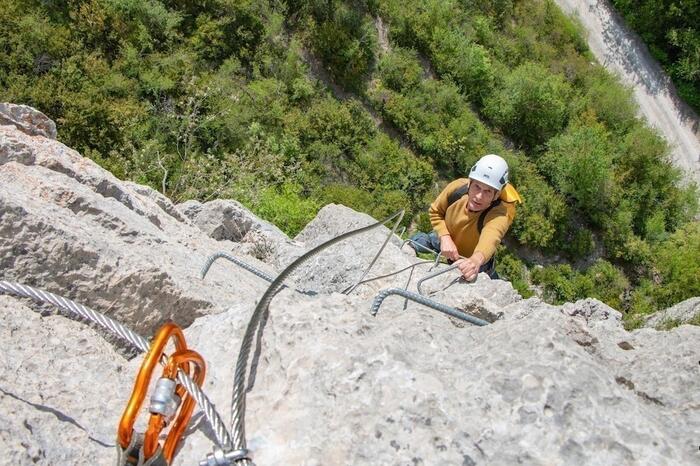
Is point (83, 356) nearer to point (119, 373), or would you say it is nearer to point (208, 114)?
point (119, 373)

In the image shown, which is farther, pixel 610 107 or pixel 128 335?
pixel 610 107

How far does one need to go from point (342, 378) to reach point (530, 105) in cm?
2123

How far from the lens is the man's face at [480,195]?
6.51 meters

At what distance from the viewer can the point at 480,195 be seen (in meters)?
6.51

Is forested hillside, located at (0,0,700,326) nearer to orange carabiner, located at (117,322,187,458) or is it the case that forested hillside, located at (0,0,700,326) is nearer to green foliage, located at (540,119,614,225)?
green foliage, located at (540,119,614,225)

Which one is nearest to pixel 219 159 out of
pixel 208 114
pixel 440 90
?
pixel 208 114

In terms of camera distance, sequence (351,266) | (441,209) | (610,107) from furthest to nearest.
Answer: (610,107) < (351,266) < (441,209)

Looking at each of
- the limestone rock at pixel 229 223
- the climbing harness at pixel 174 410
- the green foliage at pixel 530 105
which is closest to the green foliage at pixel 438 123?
the green foliage at pixel 530 105

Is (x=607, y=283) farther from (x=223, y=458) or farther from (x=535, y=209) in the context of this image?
(x=223, y=458)

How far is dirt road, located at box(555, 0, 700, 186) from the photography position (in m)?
24.9

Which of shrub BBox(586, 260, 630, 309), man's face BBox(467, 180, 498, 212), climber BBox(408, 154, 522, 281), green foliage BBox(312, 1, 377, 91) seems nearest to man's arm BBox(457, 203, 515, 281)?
climber BBox(408, 154, 522, 281)

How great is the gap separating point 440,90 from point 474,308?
55.3 ft

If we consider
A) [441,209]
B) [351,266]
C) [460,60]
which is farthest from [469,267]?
[460,60]

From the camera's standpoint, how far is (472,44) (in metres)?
22.3
